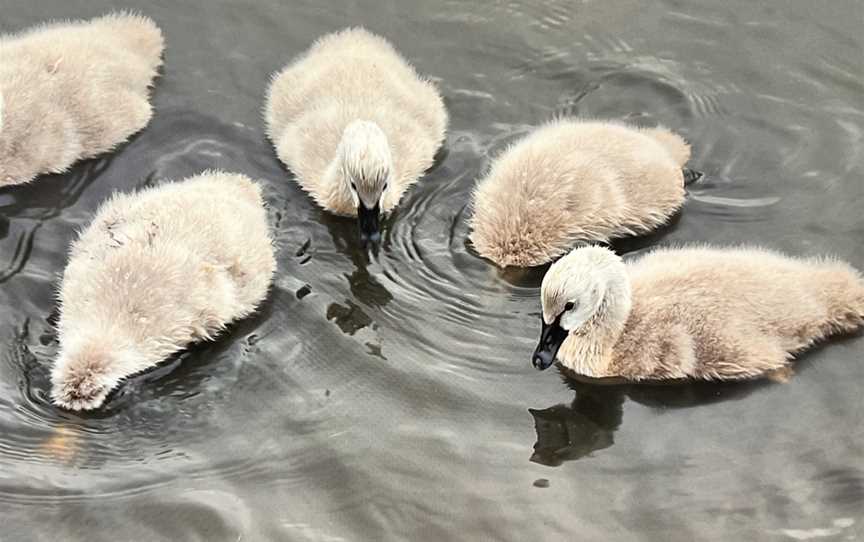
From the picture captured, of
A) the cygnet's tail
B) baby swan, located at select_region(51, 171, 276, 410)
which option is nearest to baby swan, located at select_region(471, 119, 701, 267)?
the cygnet's tail

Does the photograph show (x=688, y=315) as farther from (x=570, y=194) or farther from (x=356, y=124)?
(x=356, y=124)

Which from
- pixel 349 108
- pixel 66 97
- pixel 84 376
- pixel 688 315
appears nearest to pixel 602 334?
pixel 688 315

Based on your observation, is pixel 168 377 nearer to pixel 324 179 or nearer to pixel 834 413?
pixel 324 179

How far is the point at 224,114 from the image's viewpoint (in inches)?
257

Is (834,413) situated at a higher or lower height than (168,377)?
higher

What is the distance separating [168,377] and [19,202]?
5.13 ft

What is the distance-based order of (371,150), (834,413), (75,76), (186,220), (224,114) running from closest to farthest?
(834,413)
(186,220)
(371,150)
(75,76)
(224,114)

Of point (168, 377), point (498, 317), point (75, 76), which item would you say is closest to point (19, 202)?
point (75, 76)

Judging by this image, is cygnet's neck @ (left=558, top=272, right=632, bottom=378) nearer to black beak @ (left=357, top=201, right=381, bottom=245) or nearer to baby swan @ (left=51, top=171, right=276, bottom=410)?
black beak @ (left=357, top=201, right=381, bottom=245)

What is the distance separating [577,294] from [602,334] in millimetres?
287

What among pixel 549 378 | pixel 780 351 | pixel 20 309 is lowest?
pixel 20 309

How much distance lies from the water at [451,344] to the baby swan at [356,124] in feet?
0.44

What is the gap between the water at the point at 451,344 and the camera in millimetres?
4375

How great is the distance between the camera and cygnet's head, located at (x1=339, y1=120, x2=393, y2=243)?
18.1ft
